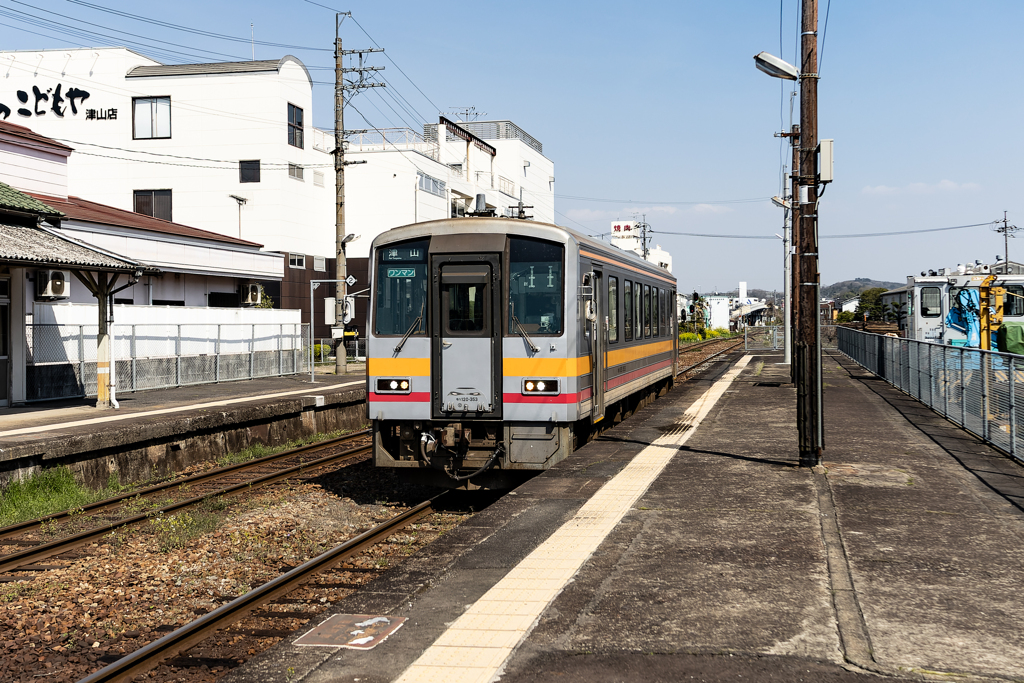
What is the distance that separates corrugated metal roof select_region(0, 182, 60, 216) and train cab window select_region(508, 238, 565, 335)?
12.2 metres

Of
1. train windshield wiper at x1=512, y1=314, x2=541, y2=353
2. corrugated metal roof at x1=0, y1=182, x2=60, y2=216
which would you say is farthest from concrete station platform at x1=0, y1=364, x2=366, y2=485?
train windshield wiper at x1=512, y1=314, x2=541, y2=353

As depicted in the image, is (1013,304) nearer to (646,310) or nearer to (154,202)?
(646,310)

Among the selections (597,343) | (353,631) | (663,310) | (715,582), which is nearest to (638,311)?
(663,310)

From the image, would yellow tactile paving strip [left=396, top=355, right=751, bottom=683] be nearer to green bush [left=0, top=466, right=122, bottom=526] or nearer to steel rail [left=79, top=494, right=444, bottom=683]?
steel rail [left=79, top=494, right=444, bottom=683]

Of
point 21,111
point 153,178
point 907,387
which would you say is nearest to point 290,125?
point 153,178

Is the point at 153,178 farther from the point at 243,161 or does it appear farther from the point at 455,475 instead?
the point at 455,475

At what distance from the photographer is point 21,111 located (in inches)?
1842

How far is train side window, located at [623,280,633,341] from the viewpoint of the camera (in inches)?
576

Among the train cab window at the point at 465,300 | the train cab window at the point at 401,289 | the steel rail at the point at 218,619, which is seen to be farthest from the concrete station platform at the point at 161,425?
the train cab window at the point at 465,300

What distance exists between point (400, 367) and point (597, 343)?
9.15 feet

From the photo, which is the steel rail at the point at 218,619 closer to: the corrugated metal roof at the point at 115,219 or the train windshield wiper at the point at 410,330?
the train windshield wiper at the point at 410,330

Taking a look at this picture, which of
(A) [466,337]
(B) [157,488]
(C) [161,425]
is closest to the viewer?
(A) [466,337]

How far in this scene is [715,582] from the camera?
6.21 m

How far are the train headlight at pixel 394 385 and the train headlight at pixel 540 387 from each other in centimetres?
134
